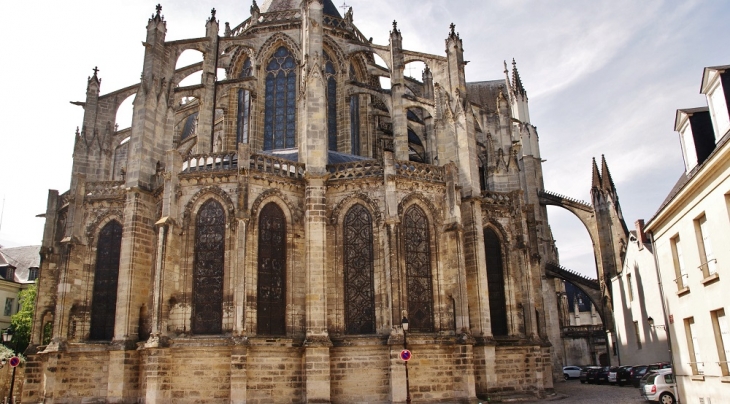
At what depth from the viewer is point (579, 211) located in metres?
37.9

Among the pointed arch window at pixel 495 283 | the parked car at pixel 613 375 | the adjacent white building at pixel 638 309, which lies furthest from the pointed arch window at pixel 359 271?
the parked car at pixel 613 375

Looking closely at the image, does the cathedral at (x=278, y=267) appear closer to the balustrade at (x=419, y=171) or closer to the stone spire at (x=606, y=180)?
the balustrade at (x=419, y=171)

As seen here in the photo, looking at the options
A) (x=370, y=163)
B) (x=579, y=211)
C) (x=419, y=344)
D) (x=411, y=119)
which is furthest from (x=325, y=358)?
(x=579, y=211)

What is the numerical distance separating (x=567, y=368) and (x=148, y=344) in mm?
28102

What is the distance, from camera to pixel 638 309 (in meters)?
31.9

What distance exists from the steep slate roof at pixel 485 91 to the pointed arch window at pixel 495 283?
2717 centimetres

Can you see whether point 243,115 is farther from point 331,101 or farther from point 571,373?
point 571,373

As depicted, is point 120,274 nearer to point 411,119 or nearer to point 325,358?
point 325,358

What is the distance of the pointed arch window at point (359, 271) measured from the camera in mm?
20281

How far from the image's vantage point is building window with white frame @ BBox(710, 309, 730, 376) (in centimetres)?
1256

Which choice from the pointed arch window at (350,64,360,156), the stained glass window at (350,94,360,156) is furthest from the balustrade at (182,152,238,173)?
the stained glass window at (350,94,360,156)

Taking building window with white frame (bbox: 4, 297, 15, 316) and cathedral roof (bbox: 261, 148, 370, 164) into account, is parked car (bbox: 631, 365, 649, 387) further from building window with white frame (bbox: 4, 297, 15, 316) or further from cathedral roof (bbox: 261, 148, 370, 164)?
building window with white frame (bbox: 4, 297, 15, 316)

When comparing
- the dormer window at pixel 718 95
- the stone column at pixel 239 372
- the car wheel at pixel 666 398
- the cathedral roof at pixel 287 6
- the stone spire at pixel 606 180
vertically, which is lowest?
the car wheel at pixel 666 398

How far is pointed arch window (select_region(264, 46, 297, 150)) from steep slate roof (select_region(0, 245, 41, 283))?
82.7 ft
